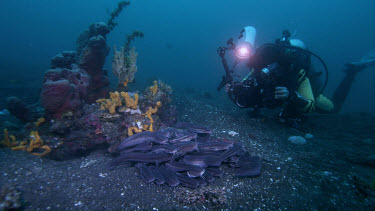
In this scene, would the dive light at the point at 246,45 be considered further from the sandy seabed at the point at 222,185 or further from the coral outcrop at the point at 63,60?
the coral outcrop at the point at 63,60

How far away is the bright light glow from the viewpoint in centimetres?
697

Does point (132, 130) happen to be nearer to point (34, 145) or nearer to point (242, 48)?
point (34, 145)

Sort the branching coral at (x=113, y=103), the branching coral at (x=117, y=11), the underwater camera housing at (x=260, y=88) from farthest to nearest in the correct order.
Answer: the branching coral at (x=117, y=11) < the underwater camera housing at (x=260, y=88) < the branching coral at (x=113, y=103)

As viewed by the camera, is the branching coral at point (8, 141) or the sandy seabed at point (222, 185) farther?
the branching coral at point (8, 141)

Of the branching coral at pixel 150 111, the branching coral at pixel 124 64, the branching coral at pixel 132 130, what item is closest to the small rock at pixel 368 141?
the branching coral at pixel 150 111

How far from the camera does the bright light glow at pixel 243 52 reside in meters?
6.97

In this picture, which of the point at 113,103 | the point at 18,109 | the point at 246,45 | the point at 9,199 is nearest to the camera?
the point at 9,199

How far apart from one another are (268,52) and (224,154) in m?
5.35

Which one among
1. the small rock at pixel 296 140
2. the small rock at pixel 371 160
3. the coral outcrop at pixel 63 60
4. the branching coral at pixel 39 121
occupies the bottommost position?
the small rock at pixel 371 160

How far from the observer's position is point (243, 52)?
698 cm

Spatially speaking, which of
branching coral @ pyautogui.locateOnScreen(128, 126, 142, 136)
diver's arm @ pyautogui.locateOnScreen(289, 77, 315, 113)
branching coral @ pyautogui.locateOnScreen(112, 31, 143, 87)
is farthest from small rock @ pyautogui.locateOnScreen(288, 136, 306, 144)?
branching coral @ pyautogui.locateOnScreen(112, 31, 143, 87)

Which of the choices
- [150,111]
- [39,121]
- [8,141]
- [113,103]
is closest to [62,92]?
[39,121]

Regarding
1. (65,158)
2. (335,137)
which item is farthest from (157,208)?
(335,137)

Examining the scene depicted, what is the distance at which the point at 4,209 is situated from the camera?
242 cm
